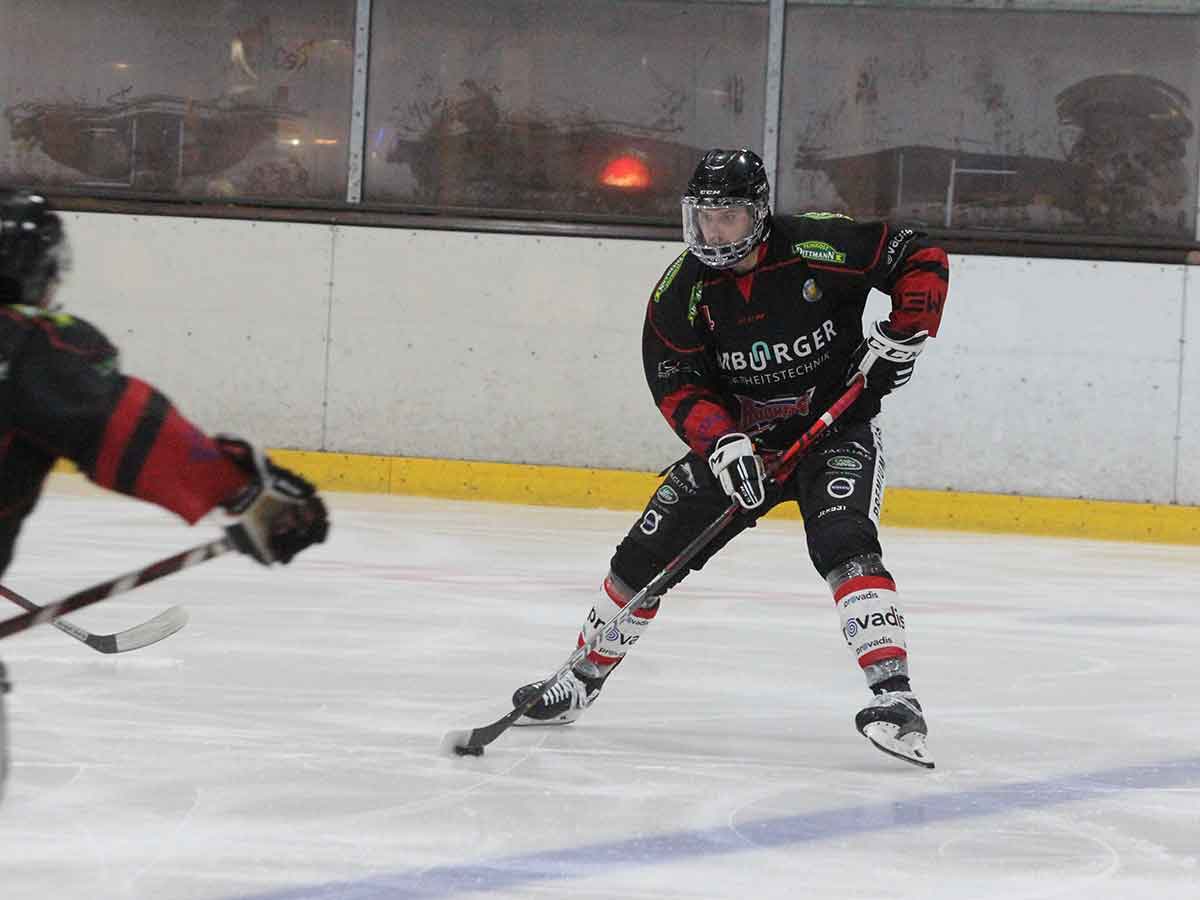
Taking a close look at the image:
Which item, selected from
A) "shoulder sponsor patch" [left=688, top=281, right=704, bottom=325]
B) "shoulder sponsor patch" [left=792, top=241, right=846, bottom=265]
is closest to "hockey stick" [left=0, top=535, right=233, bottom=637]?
"shoulder sponsor patch" [left=688, top=281, right=704, bottom=325]

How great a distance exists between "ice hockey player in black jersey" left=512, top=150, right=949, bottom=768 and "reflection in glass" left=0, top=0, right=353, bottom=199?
5.24 m

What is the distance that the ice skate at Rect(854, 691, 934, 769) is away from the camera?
282 centimetres

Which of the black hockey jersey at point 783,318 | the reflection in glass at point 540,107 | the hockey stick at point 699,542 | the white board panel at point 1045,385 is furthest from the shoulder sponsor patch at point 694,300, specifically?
the reflection in glass at point 540,107

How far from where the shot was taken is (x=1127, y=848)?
2.36 m

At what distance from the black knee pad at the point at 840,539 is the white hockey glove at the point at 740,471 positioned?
0.12 metres

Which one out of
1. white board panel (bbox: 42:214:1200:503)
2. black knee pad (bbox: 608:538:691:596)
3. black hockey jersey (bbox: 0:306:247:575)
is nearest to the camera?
black hockey jersey (bbox: 0:306:247:575)

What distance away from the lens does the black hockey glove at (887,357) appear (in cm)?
321

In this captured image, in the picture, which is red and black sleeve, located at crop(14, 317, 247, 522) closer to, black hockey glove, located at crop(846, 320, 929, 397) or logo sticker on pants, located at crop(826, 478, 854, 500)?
logo sticker on pants, located at crop(826, 478, 854, 500)

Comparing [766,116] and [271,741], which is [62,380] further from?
[766,116]

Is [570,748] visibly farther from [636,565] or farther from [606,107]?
[606,107]

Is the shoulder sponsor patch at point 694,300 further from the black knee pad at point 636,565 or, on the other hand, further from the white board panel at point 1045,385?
the white board panel at point 1045,385

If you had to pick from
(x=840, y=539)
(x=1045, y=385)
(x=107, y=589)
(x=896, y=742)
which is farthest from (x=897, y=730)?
(x=1045, y=385)

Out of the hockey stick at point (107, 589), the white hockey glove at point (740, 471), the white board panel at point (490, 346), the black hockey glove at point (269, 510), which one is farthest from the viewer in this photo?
the white board panel at point (490, 346)

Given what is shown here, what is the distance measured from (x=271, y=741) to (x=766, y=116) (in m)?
5.61
